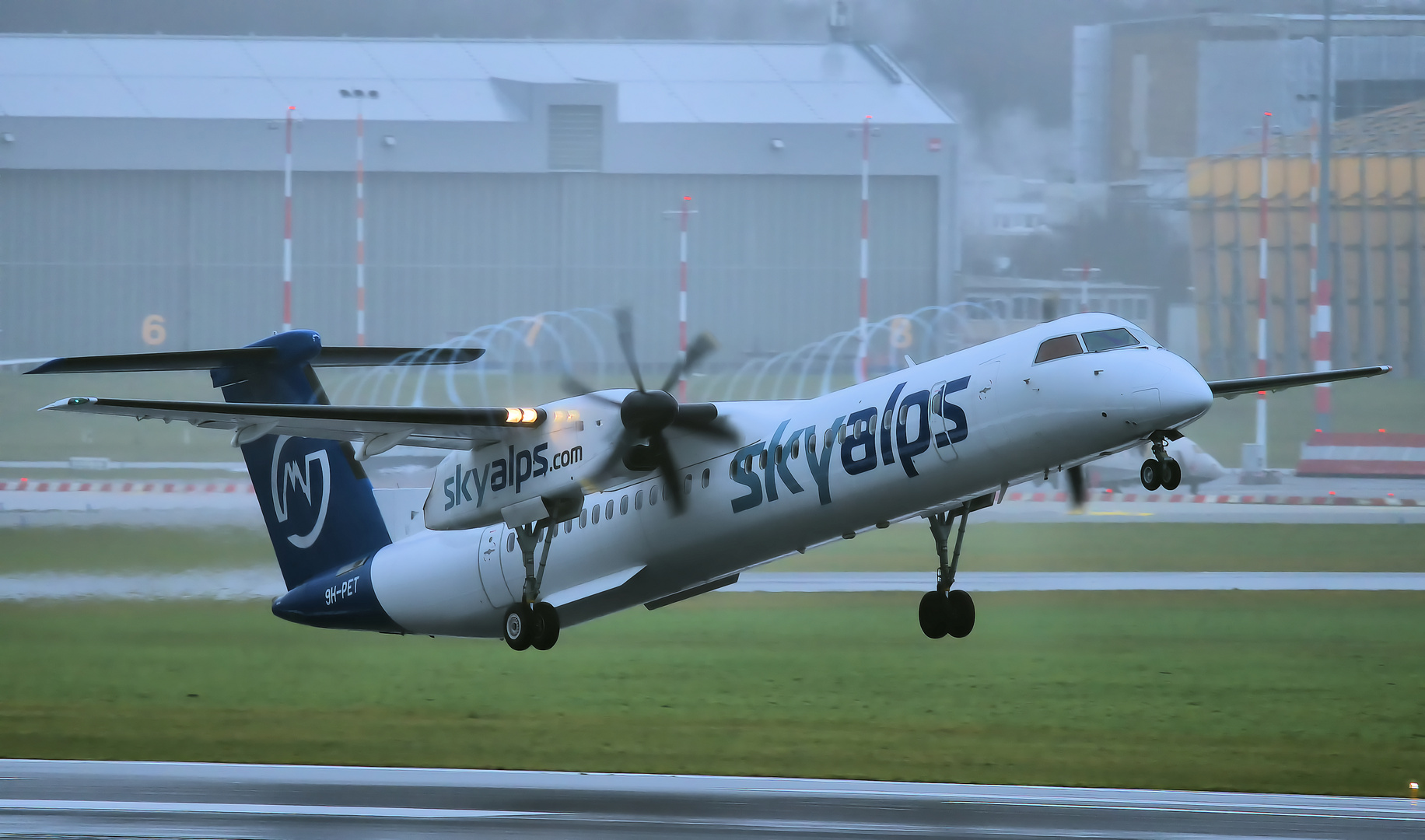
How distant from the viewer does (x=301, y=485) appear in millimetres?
22172

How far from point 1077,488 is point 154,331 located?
82.3ft

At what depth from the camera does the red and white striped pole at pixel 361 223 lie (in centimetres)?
3697

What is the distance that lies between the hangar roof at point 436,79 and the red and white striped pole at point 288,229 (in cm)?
81

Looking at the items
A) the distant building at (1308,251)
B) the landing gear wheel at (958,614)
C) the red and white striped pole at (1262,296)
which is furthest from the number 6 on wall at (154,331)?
the red and white striped pole at (1262,296)

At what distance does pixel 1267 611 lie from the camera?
102ft

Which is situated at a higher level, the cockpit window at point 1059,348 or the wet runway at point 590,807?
the cockpit window at point 1059,348

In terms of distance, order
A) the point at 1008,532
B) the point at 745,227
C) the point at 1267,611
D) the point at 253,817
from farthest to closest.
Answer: the point at 745,227 < the point at 1008,532 < the point at 1267,611 < the point at 253,817

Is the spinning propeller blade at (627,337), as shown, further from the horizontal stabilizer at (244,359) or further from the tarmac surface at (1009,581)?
the tarmac surface at (1009,581)

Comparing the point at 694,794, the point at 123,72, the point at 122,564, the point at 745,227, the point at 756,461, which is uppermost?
the point at 123,72

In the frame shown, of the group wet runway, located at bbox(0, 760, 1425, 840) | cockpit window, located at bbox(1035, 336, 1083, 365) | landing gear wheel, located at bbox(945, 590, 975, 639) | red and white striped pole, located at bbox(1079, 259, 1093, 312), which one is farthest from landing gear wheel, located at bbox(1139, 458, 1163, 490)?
red and white striped pole, located at bbox(1079, 259, 1093, 312)

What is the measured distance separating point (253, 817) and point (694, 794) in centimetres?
606

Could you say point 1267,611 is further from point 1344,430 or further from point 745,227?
point 745,227

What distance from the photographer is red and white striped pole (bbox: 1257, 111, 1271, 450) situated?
3634 centimetres

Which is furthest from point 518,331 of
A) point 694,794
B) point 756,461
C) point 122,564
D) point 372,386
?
point 756,461
